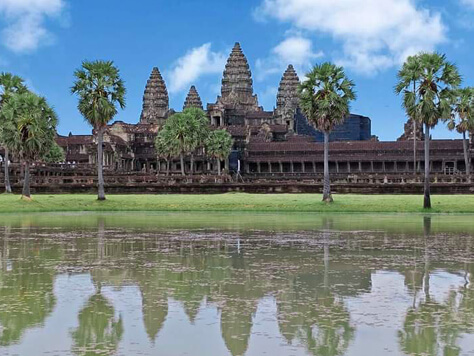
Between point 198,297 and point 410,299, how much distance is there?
12.4 ft

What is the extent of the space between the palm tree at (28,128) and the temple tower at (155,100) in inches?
4432

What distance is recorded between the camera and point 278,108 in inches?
6742

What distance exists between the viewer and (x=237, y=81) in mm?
172500

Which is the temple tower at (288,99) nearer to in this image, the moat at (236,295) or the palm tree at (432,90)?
the palm tree at (432,90)

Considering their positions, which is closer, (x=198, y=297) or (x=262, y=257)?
(x=198, y=297)

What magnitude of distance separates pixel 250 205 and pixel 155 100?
131m

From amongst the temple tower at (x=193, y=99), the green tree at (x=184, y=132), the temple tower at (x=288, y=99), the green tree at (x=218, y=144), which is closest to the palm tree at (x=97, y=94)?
the green tree at (x=184, y=132)

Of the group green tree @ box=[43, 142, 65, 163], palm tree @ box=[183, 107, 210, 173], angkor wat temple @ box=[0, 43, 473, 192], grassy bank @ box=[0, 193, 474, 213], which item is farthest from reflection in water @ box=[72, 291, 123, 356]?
green tree @ box=[43, 142, 65, 163]

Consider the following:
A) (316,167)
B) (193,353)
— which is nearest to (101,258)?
(193,353)

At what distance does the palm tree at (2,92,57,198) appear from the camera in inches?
2151

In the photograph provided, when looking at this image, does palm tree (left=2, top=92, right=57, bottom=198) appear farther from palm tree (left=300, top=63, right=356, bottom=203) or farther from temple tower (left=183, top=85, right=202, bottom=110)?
temple tower (left=183, top=85, right=202, bottom=110)

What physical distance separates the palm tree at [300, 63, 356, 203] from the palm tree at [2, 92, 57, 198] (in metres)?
18.5

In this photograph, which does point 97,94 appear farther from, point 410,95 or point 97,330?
point 97,330

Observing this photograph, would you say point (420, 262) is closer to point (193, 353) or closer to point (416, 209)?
point (193, 353)
